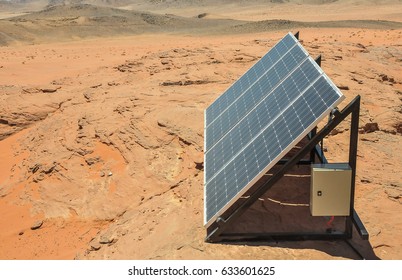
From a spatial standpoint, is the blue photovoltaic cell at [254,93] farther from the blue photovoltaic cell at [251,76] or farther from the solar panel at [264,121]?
the blue photovoltaic cell at [251,76]

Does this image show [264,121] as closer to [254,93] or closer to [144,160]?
[254,93]

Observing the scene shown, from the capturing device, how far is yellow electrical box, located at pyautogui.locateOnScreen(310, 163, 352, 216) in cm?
632

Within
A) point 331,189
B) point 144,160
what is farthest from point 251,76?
point 331,189

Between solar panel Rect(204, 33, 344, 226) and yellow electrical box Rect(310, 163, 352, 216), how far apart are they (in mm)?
741

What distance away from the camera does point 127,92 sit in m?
13.8

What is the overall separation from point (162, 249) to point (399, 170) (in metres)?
4.95

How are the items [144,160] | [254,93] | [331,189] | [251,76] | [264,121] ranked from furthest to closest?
[144,160] < [251,76] < [254,93] < [264,121] < [331,189]

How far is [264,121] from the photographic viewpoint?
7.07 meters

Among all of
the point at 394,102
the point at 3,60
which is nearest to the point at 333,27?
the point at 3,60

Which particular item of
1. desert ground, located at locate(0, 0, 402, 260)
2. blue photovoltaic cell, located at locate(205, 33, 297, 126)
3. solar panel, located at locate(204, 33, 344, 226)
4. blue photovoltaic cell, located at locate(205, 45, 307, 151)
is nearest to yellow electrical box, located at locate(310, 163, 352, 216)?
desert ground, located at locate(0, 0, 402, 260)

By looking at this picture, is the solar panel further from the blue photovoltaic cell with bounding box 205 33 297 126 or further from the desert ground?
the desert ground

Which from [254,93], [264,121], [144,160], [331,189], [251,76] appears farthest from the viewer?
[144,160]

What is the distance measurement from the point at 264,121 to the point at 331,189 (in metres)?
1.46

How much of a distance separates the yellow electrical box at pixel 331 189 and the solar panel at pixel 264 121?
0.74 metres
